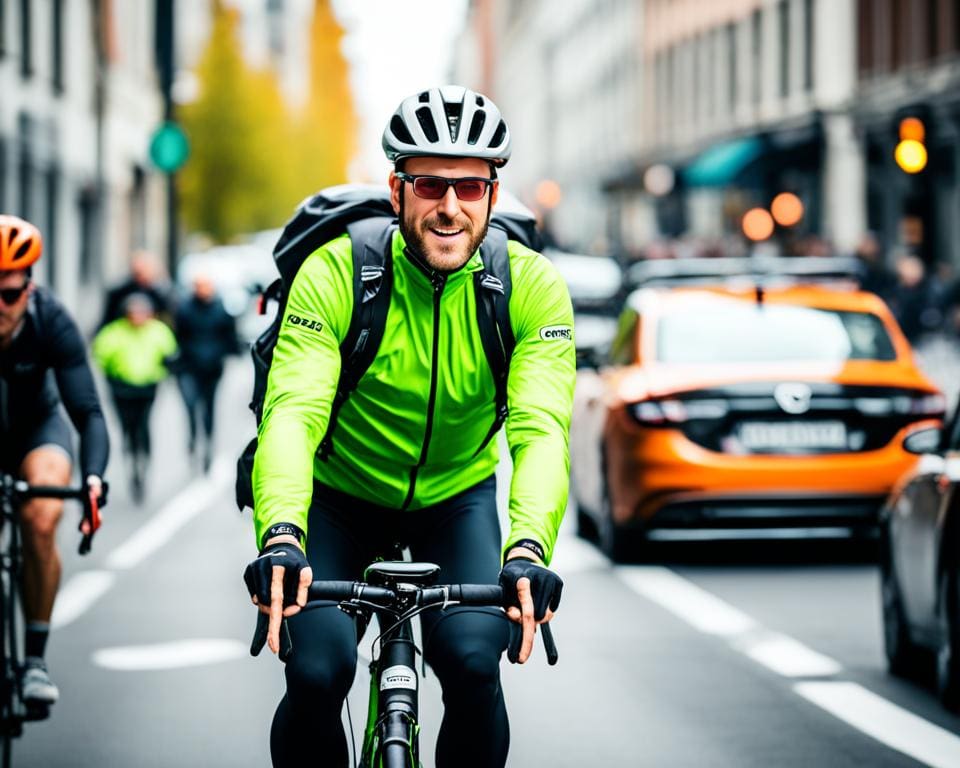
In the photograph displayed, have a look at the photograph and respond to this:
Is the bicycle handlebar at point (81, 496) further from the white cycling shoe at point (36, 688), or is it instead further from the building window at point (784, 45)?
the building window at point (784, 45)

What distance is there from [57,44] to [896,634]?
33.2m

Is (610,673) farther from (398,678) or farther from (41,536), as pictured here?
(398,678)

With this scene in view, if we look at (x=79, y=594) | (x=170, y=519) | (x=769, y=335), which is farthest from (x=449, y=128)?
(x=170, y=519)

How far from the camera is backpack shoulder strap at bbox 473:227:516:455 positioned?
489cm

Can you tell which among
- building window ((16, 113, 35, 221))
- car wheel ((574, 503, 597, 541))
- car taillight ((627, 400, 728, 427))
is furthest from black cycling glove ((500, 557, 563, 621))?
building window ((16, 113, 35, 221))

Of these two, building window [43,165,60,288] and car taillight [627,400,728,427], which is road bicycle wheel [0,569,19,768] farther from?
building window [43,165,60,288]

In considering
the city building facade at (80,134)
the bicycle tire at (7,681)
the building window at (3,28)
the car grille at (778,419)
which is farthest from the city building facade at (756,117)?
the building window at (3,28)

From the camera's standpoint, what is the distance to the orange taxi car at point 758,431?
12.0m

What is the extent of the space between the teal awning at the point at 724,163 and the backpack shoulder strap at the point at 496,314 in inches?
1689

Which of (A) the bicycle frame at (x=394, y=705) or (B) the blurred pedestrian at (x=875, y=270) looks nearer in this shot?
(A) the bicycle frame at (x=394, y=705)

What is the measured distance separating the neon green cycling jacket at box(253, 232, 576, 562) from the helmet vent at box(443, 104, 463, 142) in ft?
1.07

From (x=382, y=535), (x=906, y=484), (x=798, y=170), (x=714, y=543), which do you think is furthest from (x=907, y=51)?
(x=382, y=535)

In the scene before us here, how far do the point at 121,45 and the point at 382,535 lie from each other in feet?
155

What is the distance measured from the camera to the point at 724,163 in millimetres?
49094
